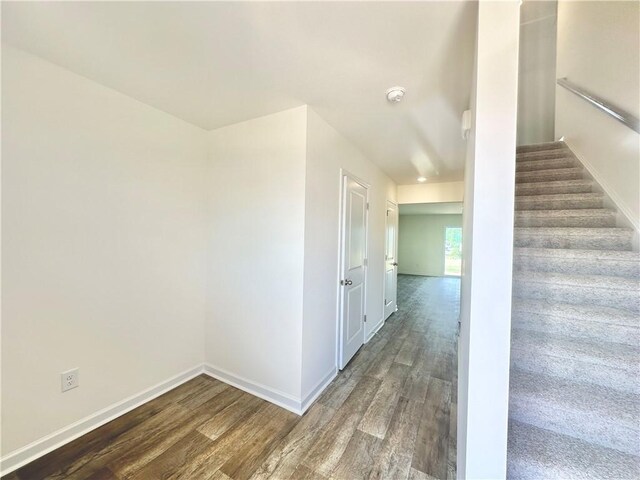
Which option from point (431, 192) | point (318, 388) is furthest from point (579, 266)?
point (431, 192)

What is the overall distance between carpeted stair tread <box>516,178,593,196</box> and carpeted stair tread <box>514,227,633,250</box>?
0.61 m

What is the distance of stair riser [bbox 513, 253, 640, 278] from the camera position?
1.65 metres

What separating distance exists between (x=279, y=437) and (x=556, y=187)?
11.0 ft

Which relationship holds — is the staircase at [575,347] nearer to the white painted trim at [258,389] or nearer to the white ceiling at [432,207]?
the white painted trim at [258,389]

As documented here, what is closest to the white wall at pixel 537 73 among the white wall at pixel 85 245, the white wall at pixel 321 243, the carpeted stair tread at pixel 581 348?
the white wall at pixel 321 243

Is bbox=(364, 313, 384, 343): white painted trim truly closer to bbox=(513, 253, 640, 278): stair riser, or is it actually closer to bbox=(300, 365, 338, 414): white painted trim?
bbox=(300, 365, 338, 414): white painted trim

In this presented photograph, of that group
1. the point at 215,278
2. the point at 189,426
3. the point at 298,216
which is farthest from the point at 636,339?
the point at 215,278

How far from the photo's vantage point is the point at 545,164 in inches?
110

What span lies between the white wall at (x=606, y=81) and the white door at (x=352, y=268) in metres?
2.20

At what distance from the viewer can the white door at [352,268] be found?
102 inches

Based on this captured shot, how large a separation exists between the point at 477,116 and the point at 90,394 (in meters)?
2.85

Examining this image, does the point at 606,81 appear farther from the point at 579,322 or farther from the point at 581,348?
the point at 581,348

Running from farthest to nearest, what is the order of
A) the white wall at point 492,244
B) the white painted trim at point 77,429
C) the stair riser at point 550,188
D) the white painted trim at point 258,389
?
the stair riser at point 550,188 → the white painted trim at point 258,389 → the white painted trim at point 77,429 → the white wall at point 492,244

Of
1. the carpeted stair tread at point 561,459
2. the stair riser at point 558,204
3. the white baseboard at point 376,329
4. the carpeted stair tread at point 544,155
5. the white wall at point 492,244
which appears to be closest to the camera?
the white wall at point 492,244
